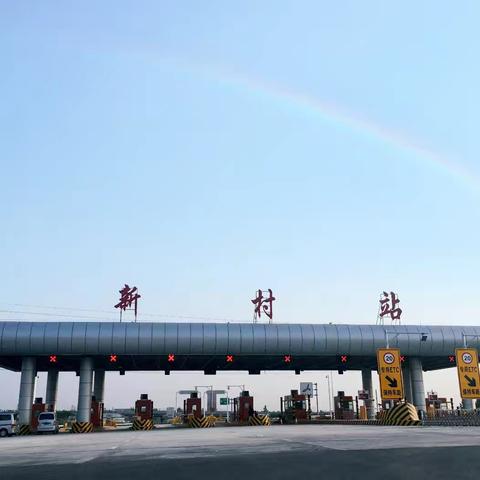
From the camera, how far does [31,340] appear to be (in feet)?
151

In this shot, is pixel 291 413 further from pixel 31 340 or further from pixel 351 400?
pixel 31 340

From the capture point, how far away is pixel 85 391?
47969 millimetres


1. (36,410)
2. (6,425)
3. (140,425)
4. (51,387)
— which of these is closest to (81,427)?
(6,425)

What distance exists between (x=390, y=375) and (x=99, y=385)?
37771mm

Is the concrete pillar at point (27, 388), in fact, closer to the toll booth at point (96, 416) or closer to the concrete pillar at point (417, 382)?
the toll booth at point (96, 416)

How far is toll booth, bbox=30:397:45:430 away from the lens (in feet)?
170

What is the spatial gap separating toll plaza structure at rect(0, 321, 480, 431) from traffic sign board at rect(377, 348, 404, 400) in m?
7.19

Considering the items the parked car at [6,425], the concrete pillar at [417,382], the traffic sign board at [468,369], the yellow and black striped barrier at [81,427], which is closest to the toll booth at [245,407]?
the concrete pillar at [417,382]

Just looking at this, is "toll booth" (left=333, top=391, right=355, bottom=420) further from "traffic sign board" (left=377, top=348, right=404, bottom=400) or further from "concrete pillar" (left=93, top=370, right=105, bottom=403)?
"traffic sign board" (left=377, top=348, right=404, bottom=400)

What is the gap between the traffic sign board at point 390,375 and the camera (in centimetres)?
3628

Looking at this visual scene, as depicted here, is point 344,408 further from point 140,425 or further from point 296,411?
point 140,425

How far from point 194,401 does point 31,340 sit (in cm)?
2283

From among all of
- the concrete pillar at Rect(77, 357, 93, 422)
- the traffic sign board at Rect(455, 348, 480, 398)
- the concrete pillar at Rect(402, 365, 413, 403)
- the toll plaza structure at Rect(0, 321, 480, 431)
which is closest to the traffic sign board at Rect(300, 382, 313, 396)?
the concrete pillar at Rect(402, 365, 413, 403)

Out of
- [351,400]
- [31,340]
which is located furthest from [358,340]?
[31,340]
